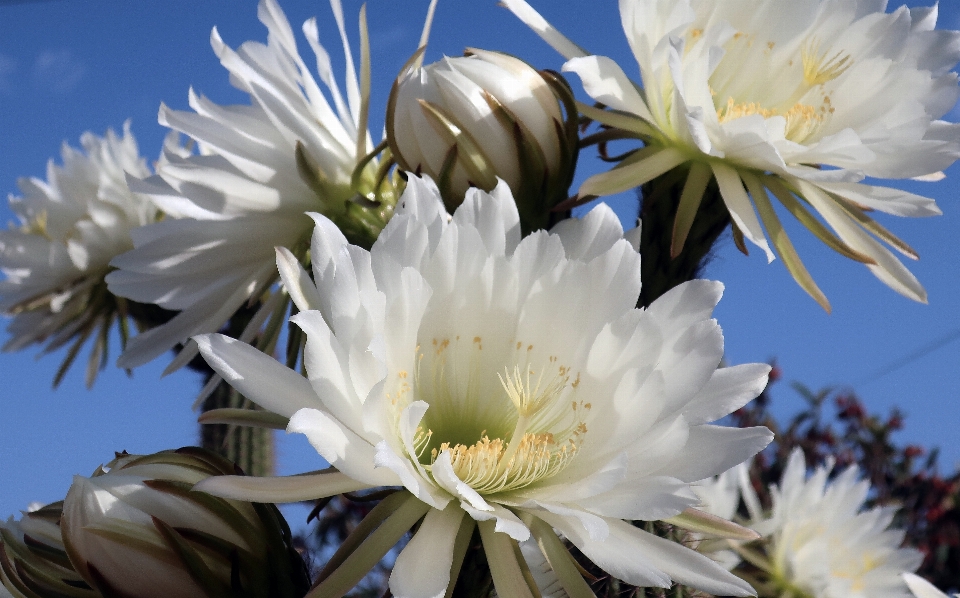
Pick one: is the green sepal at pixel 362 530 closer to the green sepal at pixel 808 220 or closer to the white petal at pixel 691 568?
the white petal at pixel 691 568

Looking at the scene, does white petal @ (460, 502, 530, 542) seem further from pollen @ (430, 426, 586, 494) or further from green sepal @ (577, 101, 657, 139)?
green sepal @ (577, 101, 657, 139)

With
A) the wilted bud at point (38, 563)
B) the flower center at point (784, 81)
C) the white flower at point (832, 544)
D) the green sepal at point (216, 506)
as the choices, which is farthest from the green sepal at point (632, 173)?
the white flower at point (832, 544)

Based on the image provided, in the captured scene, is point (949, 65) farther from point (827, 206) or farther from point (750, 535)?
point (750, 535)

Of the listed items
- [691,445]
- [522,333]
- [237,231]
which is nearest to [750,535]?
[691,445]

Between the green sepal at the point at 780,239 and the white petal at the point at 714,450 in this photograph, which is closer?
the white petal at the point at 714,450

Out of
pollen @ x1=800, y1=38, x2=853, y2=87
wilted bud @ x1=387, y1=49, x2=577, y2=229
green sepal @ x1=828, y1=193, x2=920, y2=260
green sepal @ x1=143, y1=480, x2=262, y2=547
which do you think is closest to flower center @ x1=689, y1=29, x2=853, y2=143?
pollen @ x1=800, y1=38, x2=853, y2=87
